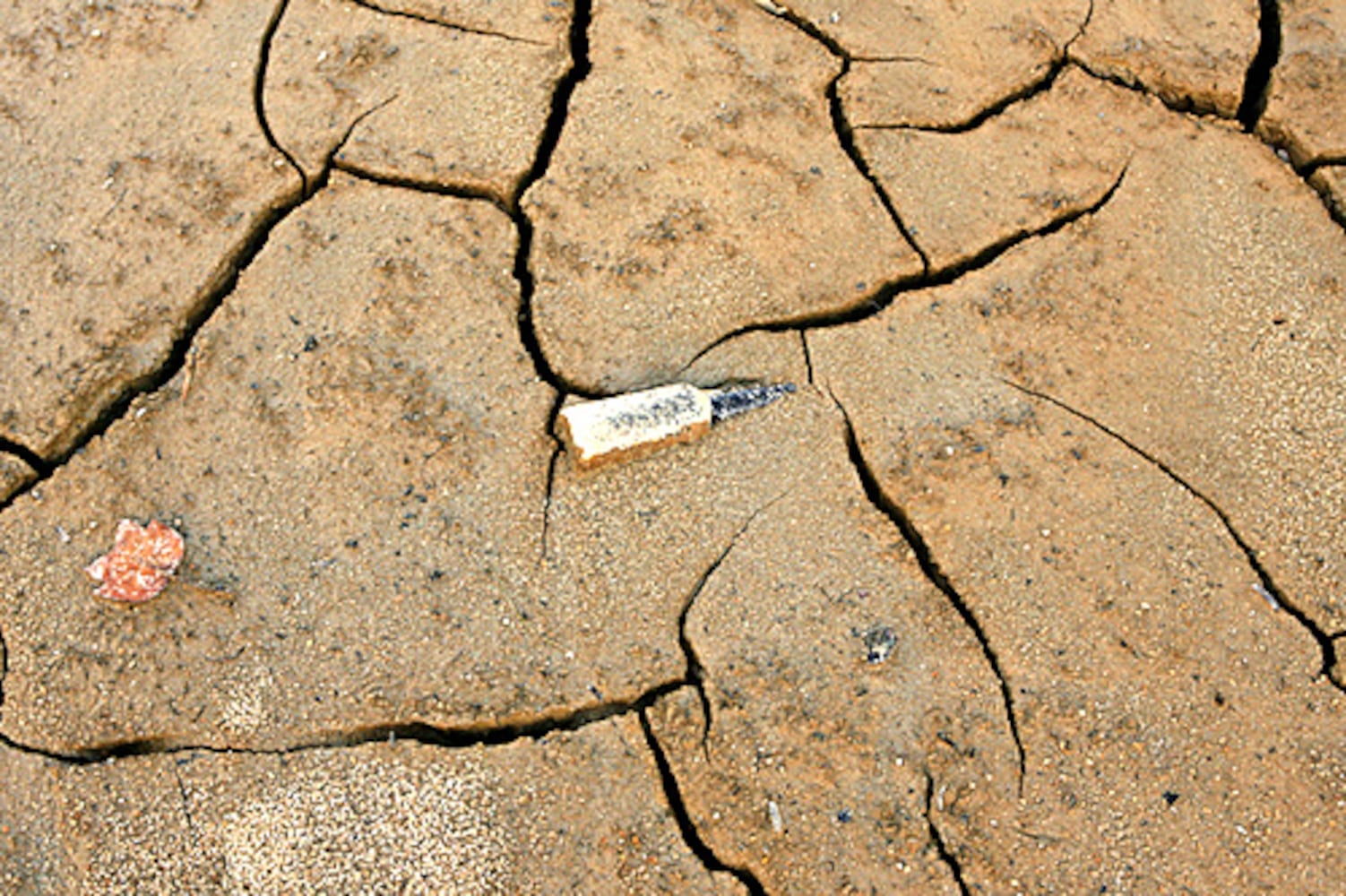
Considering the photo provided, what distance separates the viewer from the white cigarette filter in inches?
96.1

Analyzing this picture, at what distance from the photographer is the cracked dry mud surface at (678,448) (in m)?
2.17

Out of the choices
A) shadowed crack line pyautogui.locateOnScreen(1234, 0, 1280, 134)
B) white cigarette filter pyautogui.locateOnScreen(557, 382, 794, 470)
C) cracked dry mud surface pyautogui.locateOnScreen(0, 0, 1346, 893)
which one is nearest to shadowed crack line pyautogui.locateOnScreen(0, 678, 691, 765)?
cracked dry mud surface pyautogui.locateOnScreen(0, 0, 1346, 893)

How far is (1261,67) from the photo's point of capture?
324cm

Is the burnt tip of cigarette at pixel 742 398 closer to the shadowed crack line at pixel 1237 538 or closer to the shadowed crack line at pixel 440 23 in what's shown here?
the shadowed crack line at pixel 1237 538

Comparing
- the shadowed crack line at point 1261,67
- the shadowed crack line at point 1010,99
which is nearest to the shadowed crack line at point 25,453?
the shadowed crack line at point 1010,99

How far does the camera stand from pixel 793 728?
87.4 inches

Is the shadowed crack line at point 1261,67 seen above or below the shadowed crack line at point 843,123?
above

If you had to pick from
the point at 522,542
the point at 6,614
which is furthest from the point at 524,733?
the point at 6,614

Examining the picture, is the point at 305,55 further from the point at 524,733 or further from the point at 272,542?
the point at 524,733

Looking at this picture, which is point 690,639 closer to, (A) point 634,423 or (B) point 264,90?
(A) point 634,423

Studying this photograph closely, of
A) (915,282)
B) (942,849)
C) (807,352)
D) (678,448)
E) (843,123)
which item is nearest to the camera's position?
(942,849)

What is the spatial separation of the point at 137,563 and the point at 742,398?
1.39 metres

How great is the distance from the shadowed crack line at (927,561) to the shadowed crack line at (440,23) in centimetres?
141

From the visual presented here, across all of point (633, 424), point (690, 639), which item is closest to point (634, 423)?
point (633, 424)
